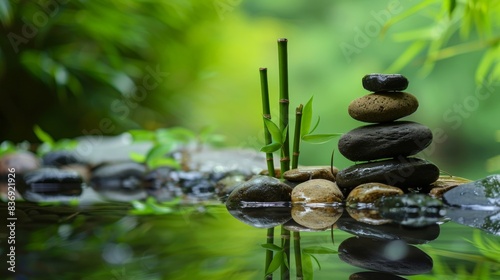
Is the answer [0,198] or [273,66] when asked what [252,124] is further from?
[0,198]

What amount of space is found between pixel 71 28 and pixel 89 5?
0.20 metres

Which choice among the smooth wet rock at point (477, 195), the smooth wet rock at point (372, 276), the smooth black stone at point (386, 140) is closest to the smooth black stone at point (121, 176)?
the smooth black stone at point (386, 140)

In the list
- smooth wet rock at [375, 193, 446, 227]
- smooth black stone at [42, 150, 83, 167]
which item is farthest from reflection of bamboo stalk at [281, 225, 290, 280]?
smooth black stone at [42, 150, 83, 167]

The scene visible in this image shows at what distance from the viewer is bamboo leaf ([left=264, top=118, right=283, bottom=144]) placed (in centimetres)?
166

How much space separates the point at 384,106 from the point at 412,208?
0.36 m

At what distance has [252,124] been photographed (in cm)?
396

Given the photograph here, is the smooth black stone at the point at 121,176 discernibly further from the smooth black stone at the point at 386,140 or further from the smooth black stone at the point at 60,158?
the smooth black stone at the point at 386,140

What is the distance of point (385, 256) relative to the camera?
33.3 inches

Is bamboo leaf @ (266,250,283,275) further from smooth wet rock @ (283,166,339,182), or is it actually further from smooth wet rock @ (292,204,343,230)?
smooth wet rock @ (283,166,339,182)
